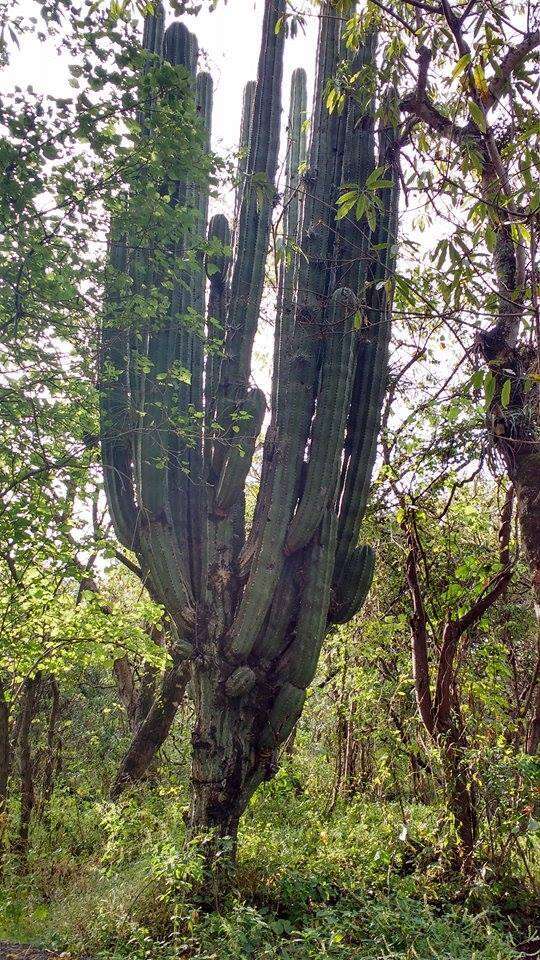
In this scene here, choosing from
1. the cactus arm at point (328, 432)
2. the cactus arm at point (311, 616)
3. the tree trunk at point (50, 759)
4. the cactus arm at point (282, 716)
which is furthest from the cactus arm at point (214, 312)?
the tree trunk at point (50, 759)

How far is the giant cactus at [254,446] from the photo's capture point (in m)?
4.55

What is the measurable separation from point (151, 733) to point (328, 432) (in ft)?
14.3

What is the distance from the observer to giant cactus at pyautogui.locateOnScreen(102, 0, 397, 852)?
4.55 m

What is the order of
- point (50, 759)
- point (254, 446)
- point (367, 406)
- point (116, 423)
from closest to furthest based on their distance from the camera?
point (116, 423)
point (254, 446)
point (367, 406)
point (50, 759)

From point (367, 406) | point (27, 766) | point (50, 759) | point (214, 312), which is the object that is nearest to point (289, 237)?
point (214, 312)

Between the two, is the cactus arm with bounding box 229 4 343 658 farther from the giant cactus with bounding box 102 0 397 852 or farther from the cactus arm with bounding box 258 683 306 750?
the cactus arm with bounding box 258 683 306 750

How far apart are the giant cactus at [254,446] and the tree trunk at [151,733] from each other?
2633 millimetres

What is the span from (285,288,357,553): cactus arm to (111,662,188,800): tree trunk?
3.12 metres

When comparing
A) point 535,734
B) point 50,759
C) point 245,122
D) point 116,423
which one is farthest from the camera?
point 50,759

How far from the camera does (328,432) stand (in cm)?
488

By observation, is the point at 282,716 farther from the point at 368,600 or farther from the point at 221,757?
the point at 368,600

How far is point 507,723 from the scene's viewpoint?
573 centimetres

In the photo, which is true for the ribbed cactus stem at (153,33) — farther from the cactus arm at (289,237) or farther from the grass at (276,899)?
the grass at (276,899)

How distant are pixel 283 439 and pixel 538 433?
2.21 m
